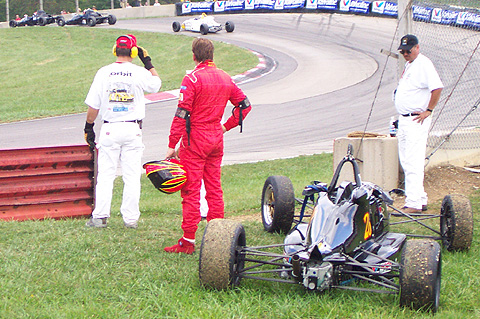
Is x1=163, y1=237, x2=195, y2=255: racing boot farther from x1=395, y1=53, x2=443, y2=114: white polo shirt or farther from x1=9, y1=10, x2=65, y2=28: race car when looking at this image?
x1=9, y1=10, x2=65, y2=28: race car

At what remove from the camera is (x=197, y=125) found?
18.1ft

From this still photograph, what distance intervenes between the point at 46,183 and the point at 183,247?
2.57 metres

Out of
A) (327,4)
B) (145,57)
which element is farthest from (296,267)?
(327,4)

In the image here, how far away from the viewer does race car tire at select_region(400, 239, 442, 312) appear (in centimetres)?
412

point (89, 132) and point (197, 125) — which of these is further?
Answer: point (89, 132)

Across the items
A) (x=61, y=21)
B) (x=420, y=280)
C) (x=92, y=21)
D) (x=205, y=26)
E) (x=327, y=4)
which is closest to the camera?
(x=420, y=280)

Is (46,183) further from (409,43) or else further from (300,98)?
(300,98)

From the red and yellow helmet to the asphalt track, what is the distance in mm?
3065

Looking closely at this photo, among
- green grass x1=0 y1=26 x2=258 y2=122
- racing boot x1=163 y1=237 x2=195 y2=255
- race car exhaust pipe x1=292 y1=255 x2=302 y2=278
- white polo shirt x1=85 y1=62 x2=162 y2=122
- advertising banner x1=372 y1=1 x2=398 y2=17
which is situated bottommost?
green grass x1=0 y1=26 x2=258 y2=122

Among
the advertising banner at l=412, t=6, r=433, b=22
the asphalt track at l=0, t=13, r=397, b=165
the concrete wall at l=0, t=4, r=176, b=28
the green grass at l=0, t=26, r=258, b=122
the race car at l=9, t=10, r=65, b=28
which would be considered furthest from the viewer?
the concrete wall at l=0, t=4, r=176, b=28

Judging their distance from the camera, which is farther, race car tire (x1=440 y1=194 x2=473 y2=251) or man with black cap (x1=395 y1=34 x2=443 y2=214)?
man with black cap (x1=395 y1=34 x2=443 y2=214)

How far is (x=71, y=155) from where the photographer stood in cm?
751

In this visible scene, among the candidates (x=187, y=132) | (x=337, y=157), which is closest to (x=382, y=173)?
(x=337, y=157)

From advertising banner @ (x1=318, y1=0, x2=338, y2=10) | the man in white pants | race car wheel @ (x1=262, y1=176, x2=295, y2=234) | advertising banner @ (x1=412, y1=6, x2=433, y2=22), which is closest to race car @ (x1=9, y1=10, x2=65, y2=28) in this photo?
advertising banner @ (x1=318, y1=0, x2=338, y2=10)
